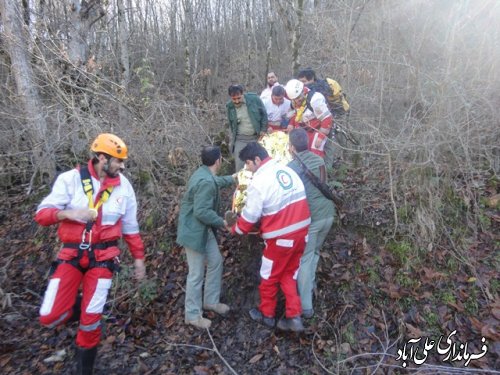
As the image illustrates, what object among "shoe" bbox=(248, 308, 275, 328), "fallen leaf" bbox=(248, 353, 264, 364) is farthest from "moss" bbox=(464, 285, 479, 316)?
"fallen leaf" bbox=(248, 353, 264, 364)

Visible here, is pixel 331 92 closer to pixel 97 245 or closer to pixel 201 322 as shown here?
pixel 201 322

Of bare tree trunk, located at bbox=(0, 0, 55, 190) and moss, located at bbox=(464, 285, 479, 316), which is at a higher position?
bare tree trunk, located at bbox=(0, 0, 55, 190)

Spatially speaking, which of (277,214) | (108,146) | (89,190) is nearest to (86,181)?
(89,190)

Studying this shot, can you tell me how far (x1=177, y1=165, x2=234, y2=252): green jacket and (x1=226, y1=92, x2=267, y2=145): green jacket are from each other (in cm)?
235

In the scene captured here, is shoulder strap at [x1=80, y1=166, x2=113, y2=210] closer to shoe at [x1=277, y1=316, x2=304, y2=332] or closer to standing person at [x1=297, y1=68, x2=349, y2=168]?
shoe at [x1=277, y1=316, x2=304, y2=332]

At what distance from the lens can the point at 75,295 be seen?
3336 millimetres

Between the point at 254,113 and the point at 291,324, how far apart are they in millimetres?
3704

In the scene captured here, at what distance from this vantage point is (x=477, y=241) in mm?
4734

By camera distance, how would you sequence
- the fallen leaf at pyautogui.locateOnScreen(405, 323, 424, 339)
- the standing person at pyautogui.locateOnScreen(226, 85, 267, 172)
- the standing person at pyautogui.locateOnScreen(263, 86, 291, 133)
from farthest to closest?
1. the standing person at pyautogui.locateOnScreen(263, 86, 291, 133)
2. the standing person at pyautogui.locateOnScreen(226, 85, 267, 172)
3. the fallen leaf at pyautogui.locateOnScreen(405, 323, 424, 339)

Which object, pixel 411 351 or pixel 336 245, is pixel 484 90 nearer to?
pixel 336 245

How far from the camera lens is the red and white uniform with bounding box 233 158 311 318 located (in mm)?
3631

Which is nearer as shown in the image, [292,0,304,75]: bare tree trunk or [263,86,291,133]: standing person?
[263,86,291,133]: standing person

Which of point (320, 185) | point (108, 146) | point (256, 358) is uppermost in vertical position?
point (108, 146)

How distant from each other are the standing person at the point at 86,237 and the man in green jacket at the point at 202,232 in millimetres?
822
